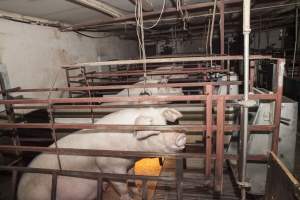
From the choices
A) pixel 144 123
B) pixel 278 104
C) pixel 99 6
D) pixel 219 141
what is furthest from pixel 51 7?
pixel 278 104

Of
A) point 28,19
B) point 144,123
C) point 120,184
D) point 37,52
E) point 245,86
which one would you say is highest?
point 28,19

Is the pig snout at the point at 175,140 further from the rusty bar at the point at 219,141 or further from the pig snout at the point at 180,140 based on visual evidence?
the rusty bar at the point at 219,141

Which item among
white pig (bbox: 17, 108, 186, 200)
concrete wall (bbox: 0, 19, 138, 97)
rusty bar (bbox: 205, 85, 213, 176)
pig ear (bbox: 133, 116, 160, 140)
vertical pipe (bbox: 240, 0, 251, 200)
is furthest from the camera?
concrete wall (bbox: 0, 19, 138, 97)

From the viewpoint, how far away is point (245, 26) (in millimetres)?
1301

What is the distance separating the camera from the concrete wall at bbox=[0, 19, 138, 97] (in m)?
3.80

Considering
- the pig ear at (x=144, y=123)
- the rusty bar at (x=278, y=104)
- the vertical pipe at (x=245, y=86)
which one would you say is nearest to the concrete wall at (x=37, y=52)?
the pig ear at (x=144, y=123)

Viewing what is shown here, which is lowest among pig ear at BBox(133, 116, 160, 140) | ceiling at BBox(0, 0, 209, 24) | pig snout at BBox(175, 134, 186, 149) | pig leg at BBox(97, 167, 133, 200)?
pig leg at BBox(97, 167, 133, 200)

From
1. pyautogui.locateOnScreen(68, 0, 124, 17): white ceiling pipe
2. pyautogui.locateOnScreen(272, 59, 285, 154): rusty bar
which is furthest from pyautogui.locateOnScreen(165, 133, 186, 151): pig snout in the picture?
pyautogui.locateOnScreen(68, 0, 124, 17): white ceiling pipe

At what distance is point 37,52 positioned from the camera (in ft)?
14.8

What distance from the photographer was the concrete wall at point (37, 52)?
12.5ft

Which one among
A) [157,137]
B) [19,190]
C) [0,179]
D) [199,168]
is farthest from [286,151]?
[0,179]

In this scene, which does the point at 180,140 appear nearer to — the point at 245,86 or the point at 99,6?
the point at 245,86

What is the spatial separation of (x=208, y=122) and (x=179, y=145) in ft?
1.24

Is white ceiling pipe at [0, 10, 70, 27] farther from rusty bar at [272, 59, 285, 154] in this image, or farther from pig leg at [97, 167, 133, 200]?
rusty bar at [272, 59, 285, 154]
